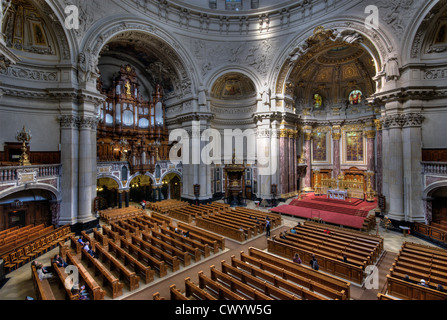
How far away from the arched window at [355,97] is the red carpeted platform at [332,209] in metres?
11.2

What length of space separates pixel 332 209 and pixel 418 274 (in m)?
11.0

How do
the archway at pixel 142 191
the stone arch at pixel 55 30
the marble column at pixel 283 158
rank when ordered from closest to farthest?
the stone arch at pixel 55 30 < the marble column at pixel 283 158 < the archway at pixel 142 191

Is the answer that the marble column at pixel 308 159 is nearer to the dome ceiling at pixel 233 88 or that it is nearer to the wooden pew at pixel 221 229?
the dome ceiling at pixel 233 88

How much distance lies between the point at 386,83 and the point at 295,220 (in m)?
11.7

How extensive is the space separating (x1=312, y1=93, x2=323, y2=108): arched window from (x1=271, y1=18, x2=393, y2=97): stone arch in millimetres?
6087

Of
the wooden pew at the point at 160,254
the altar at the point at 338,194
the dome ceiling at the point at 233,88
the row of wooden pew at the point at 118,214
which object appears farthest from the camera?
the dome ceiling at the point at 233,88

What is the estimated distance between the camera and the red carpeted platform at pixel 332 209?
→ 16.1 meters

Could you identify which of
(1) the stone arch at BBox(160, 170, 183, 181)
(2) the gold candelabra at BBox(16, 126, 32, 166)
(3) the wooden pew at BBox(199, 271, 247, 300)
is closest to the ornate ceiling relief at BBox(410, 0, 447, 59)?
(3) the wooden pew at BBox(199, 271, 247, 300)

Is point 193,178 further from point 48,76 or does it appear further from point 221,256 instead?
point 48,76

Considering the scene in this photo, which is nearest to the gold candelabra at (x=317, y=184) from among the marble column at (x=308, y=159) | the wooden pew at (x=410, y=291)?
the marble column at (x=308, y=159)

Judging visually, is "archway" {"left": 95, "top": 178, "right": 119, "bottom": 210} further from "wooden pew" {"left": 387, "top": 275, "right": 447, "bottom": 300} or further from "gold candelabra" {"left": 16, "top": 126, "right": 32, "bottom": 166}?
"wooden pew" {"left": 387, "top": 275, "right": 447, "bottom": 300}
